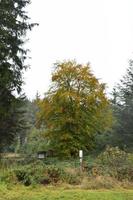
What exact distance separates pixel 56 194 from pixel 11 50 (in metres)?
16.5

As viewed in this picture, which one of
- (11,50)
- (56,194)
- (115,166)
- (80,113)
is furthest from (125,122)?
(56,194)

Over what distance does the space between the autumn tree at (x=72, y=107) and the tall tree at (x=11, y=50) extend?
14085 millimetres

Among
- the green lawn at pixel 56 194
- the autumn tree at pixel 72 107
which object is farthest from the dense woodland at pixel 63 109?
the green lawn at pixel 56 194

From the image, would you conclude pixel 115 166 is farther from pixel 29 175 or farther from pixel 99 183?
pixel 29 175

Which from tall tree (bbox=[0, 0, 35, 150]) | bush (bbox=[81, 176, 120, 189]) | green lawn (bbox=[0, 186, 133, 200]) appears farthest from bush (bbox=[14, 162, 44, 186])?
tall tree (bbox=[0, 0, 35, 150])

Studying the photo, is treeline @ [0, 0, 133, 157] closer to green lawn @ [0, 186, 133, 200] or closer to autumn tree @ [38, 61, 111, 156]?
autumn tree @ [38, 61, 111, 156]

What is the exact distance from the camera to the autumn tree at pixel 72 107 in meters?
44.8

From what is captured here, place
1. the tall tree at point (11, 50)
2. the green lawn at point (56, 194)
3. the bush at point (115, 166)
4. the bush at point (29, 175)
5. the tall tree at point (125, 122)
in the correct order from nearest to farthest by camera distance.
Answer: the green lawn at point (56, 194) < the bush at point (29, 175) < the bush at point (115, 166) < the tall tree at point (11, 50) < the tall tree at point (125, 122)

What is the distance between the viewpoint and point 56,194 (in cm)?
1540

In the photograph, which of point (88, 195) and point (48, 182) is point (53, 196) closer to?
point (88, 195)

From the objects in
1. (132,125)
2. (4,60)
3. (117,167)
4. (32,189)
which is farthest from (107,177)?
(132,125)

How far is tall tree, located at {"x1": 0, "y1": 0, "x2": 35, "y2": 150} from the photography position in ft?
95.8

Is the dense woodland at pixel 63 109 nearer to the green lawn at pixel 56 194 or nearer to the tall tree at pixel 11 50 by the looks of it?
the tall tree at pixel 11 50

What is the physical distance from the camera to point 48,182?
18.5m
